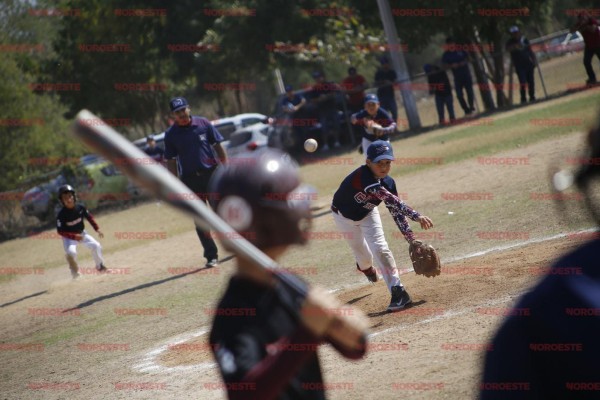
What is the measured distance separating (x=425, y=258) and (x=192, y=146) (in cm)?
594

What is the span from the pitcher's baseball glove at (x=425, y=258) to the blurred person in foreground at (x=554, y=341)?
6.27m

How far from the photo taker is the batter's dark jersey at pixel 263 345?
→ 2746 millimetres

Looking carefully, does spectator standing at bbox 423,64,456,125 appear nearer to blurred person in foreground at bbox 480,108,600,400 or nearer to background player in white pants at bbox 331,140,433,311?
background player in white pants at bbox 331,140,433,311

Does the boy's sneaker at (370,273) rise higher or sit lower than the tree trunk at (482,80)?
lower

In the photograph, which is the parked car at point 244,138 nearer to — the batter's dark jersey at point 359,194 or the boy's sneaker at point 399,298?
the batter's dark jersey at point 359,194

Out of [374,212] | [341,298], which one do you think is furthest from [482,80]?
[374,212]

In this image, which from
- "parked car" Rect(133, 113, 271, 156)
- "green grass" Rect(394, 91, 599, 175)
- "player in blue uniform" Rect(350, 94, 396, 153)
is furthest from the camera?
"parked car" Rect(133, 113, 271, 156)

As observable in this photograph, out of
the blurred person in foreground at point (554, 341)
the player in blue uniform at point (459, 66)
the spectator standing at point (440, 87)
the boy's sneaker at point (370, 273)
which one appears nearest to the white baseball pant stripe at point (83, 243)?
the boy's sneaker at point (370, 273)

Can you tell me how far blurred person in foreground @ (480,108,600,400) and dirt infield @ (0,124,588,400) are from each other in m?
0.13

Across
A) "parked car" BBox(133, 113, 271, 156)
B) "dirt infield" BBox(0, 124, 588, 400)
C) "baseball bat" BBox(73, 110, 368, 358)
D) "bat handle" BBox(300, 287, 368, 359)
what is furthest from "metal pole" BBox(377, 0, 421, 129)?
"bat handle" BBox(300, 287, 368, 359)

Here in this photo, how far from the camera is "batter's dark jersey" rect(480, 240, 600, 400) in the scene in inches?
77.5

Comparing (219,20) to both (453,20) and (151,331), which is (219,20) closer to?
(453,20)

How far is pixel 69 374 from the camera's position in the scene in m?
9.42

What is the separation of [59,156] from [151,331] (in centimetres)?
2414
